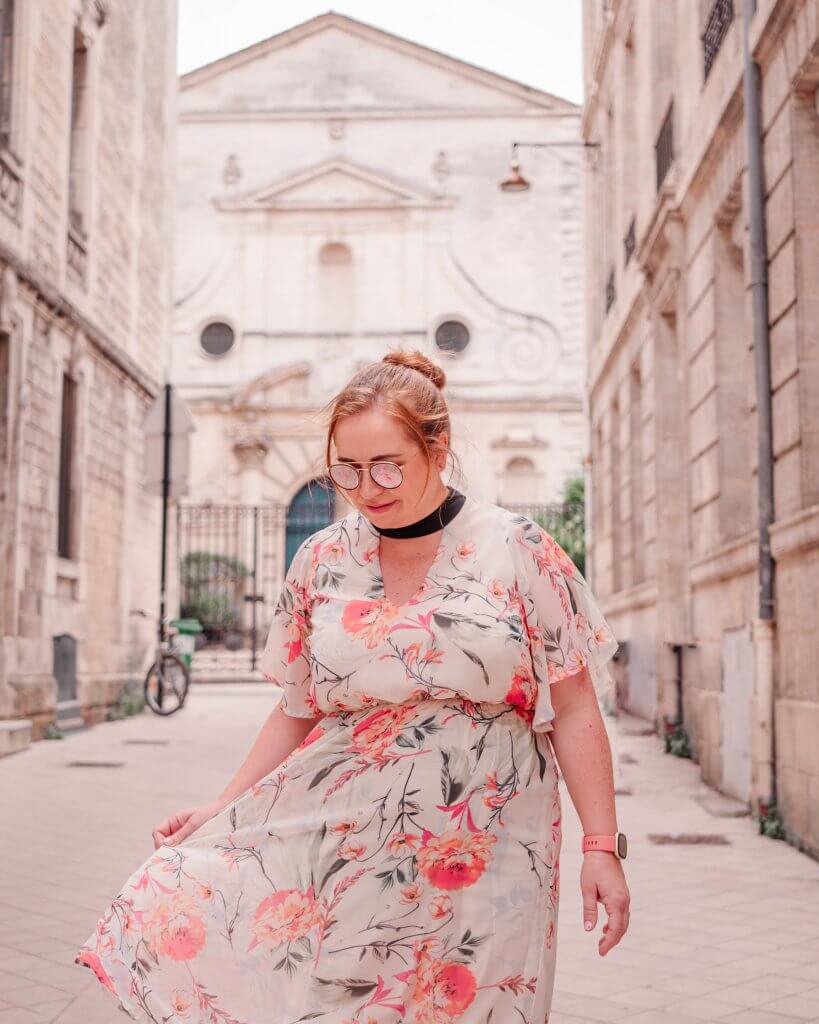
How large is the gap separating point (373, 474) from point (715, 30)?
8562mm

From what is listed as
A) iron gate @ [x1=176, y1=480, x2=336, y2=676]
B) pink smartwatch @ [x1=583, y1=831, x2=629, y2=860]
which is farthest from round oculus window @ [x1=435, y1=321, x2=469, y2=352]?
pink smartwatch @ [x1=583, y1=831, x2=629, y2=860]

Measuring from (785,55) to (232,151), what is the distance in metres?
29.4

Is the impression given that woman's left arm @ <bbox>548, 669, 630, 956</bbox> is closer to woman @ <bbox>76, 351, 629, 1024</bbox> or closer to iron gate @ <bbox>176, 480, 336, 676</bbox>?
woman @ <bbox>76, 351, 629, 1024</bbox>

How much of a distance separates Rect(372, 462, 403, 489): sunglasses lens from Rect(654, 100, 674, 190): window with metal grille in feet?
35.1

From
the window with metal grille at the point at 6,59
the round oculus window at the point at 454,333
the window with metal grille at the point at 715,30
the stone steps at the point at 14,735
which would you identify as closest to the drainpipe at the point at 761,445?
the window with metal grille at the point at 715,30

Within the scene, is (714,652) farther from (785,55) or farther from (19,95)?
(19,95)

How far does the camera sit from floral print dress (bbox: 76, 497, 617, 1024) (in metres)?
2.18

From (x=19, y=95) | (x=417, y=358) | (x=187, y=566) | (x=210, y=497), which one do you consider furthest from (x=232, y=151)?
(x=417, y=358)

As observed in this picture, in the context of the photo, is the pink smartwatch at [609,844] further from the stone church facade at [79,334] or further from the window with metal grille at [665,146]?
the window with metal grille at [665,146]

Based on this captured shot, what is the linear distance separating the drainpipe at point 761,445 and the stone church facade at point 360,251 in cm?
2348

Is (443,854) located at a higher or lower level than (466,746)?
lower

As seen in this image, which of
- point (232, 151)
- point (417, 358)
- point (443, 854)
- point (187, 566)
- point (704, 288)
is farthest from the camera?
point (232, 151)

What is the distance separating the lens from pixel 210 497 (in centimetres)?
3164

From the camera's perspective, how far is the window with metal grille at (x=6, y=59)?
1255 cm
